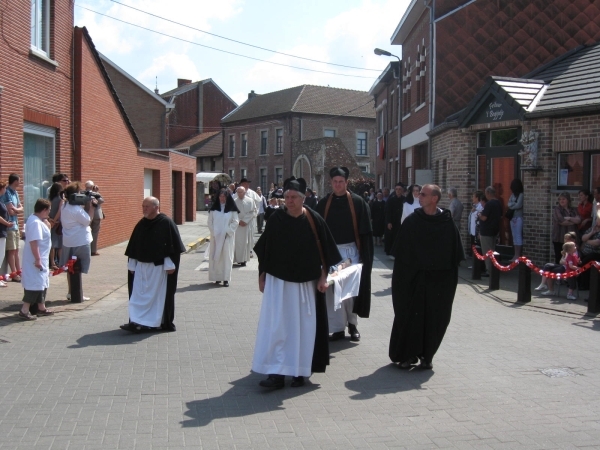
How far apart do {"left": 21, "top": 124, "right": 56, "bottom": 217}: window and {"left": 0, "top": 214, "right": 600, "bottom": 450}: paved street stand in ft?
17.5

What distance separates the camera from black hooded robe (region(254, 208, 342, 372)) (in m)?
6.52

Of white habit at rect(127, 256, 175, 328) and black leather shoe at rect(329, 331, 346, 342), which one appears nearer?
black leather shoe at rect(329, 331, 346, 342)

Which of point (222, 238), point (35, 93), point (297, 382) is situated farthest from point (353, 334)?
point (35, 93)

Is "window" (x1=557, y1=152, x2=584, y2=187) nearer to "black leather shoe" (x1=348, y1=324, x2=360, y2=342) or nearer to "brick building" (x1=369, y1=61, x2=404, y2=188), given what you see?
"black leather shoe" (x1=348, y1=324, x2=360, y2=342)

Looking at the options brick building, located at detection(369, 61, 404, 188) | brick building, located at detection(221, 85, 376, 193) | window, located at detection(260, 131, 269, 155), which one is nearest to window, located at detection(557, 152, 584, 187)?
brick building, located at detection(369, 61, 404, 188)

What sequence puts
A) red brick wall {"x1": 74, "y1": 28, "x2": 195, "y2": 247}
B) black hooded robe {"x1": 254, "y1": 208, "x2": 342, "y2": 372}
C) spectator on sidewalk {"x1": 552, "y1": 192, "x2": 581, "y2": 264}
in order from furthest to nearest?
red brick wall {"x1": 74, "y1": 28, "x2": 195, "y2": 247} → spectator on sidewalk {"x1": 552, "y1": 192, "x2": 581, "y2": 264} → black hooded robe {"x1": 254, "y1": 208, "x2": 342, "y2": 372}

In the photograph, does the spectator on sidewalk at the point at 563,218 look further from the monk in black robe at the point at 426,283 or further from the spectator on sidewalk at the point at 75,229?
the spectator on sidewalk at the point at 75,229

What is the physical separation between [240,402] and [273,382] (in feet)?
1.52

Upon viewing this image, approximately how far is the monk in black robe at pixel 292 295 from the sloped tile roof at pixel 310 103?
50.2 meters

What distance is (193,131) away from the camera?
63750 mm

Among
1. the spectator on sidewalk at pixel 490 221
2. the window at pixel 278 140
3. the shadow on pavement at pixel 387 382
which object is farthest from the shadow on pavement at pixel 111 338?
the window at pixel 278 140

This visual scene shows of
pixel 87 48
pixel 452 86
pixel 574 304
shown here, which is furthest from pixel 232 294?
pixel 452 86

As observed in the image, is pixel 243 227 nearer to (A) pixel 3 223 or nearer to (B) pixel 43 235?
(A) pixel 3 223

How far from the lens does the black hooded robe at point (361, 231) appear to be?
8.35 m
